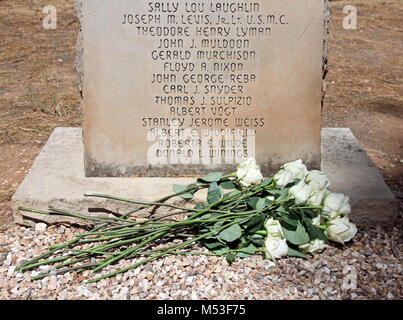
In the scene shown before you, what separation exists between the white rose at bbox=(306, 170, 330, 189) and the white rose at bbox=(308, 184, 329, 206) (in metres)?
0.02

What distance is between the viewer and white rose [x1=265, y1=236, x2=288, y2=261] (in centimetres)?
254

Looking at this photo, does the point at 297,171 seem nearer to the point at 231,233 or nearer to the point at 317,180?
the point at 317,180

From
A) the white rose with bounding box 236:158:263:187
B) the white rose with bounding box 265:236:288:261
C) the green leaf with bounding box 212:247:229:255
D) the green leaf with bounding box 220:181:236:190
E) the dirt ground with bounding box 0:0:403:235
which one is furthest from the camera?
the dirt ground with bounding box 0:0:403:235

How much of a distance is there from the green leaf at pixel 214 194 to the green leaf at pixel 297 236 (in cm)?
40

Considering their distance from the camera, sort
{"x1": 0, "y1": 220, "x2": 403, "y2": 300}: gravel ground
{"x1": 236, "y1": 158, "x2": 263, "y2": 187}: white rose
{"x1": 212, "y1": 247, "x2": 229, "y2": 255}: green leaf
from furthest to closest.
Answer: {"x1": 236, "y1": 158, "x2": 263, "y2": 187}: white rose, {"x1": 212, "y1": 247, "x2": 229, "y2": 255}: green leaf, {"x1": 0, "y1": 220, "x2": 403, "y2": 300}: gravel ground

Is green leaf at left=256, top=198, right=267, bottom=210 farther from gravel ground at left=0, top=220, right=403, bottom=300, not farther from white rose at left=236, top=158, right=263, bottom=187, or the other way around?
gravel ground at left=0, top=220, right=403, bottom=300

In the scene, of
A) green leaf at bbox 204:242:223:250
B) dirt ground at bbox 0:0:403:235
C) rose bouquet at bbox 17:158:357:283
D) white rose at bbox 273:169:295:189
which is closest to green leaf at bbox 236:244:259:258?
rose bouquet at bbox 17:158:357:283

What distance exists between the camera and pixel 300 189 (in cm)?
256

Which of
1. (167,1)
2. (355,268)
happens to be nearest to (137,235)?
(355,268)

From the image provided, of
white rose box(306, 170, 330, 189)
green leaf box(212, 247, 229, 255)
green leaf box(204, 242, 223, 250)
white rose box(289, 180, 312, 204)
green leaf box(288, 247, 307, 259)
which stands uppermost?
white rose box(306, 170, 330, 189)

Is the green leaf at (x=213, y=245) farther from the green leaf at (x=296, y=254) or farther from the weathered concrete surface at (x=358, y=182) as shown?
the weathered concrete surface at (x=358, y=182)

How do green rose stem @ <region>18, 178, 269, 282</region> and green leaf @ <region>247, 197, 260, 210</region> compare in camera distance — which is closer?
green rose stem @ <region>18, 178, 269, 282</region>

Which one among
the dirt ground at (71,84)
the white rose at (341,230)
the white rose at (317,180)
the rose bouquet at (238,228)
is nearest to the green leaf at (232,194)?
the rose bouquet at (238,228)

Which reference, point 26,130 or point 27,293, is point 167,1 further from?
point 26,130
